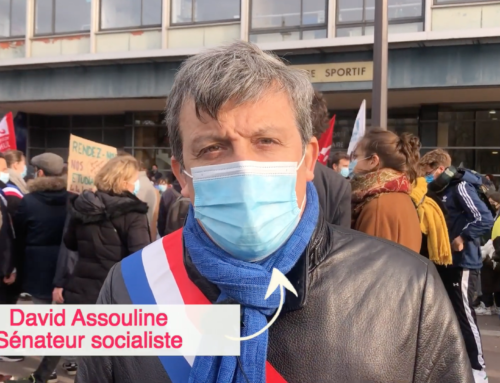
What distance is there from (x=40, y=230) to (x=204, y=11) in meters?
10.7

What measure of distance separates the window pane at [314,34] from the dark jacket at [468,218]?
8.82 meters

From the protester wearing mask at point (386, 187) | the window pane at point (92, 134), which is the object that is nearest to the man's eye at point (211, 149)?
the protester wearing mask at point (386, 187)

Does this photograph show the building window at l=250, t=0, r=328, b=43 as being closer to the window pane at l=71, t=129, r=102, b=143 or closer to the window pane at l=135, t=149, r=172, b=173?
the window pane at l=135, t=149, r=172, b=173

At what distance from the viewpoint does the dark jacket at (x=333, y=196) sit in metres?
3.47

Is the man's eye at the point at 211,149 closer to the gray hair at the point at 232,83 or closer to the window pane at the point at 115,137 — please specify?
the gray hair at the point at 232,83

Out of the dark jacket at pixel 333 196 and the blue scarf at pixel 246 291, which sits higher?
the dark jacket at pixel 333 196

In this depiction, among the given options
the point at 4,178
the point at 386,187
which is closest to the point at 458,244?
the point at 386,187

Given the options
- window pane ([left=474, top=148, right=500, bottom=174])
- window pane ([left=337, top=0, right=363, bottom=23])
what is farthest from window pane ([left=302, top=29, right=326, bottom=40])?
window pane ([left=474, top=148, right=500, bottom=174])

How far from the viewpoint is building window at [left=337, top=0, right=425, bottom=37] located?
1232 cm

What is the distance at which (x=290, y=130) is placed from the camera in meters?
1.49

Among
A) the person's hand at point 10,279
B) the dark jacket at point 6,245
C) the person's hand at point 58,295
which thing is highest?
the dark jacket at point 6,245

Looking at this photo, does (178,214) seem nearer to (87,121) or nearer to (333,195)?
(333,195)

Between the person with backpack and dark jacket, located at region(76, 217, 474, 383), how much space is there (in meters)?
3.57

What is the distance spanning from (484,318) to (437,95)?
7558 mm
